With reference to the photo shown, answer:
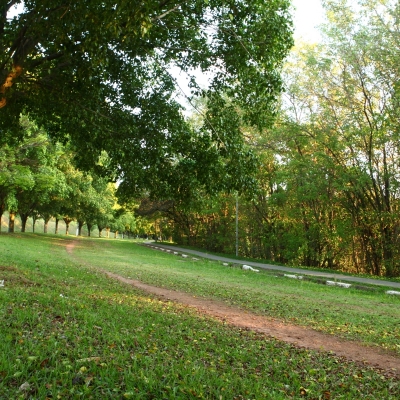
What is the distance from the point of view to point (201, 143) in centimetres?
905

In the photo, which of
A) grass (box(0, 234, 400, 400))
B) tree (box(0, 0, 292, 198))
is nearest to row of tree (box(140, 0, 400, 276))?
tree (box(0, 0, 292, 198))

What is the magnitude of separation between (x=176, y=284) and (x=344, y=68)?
51.4ft

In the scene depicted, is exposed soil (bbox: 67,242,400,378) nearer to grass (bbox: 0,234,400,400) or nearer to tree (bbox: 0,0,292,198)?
grass (bbox: 0,234,400,400)

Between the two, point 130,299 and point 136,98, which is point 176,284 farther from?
point 136,98

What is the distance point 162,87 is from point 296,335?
6.45m

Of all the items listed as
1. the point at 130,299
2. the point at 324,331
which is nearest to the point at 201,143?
the point at 130,299

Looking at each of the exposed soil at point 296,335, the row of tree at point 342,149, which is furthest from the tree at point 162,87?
the row of tree at point 342,149

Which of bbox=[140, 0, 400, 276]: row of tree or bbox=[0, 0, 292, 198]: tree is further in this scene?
bbox=[140, 0, 400, 276]: row of tree

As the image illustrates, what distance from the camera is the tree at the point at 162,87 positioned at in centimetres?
849

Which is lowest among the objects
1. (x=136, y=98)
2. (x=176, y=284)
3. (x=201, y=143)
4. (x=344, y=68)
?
(x=176, y=284)

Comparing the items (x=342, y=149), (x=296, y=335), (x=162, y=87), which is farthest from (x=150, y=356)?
(x=342, y=149)

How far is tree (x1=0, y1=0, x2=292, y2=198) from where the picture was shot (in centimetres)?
849

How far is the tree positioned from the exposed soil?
2574 mm

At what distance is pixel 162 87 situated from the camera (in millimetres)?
9977
